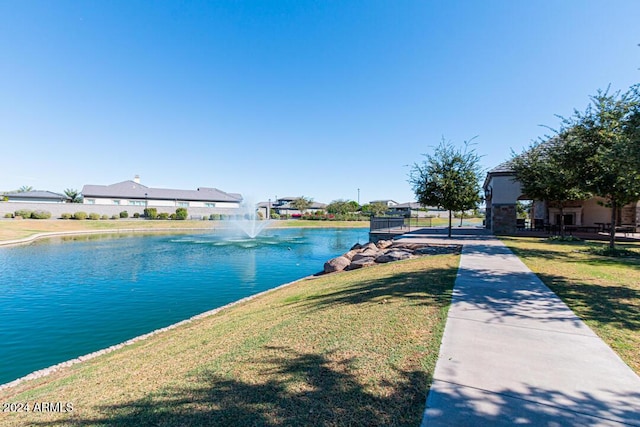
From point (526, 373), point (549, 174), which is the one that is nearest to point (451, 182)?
point (549, 174)

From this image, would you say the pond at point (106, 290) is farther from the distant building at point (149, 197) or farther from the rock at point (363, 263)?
the distant building at point (149, 197)

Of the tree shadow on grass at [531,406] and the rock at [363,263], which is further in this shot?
the rock at [363,263]

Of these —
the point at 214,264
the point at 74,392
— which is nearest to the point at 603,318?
the point at 74,392

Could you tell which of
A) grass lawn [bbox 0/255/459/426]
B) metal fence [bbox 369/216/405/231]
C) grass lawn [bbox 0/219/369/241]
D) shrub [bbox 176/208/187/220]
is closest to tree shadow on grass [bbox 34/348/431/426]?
grass lawn [bbox 0/255/459/426]

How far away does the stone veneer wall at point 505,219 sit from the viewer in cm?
2067

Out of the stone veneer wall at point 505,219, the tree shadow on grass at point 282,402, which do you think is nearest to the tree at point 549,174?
the stone veneer wall at point 505,219

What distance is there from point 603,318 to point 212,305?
10063mm

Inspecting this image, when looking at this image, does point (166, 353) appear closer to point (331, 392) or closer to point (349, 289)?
point (331, 392)

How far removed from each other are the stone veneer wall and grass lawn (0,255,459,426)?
58.5 ft

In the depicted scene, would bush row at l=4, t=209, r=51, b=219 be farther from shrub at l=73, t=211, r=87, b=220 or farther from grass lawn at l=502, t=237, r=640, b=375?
grass lawn at l=502, t=237, r=640, b=375

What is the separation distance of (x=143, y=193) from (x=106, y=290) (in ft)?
190

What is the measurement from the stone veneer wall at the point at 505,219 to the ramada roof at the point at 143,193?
194 ft

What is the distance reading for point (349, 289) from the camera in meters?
8.01

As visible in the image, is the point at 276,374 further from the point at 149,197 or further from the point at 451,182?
the point at 149,197
